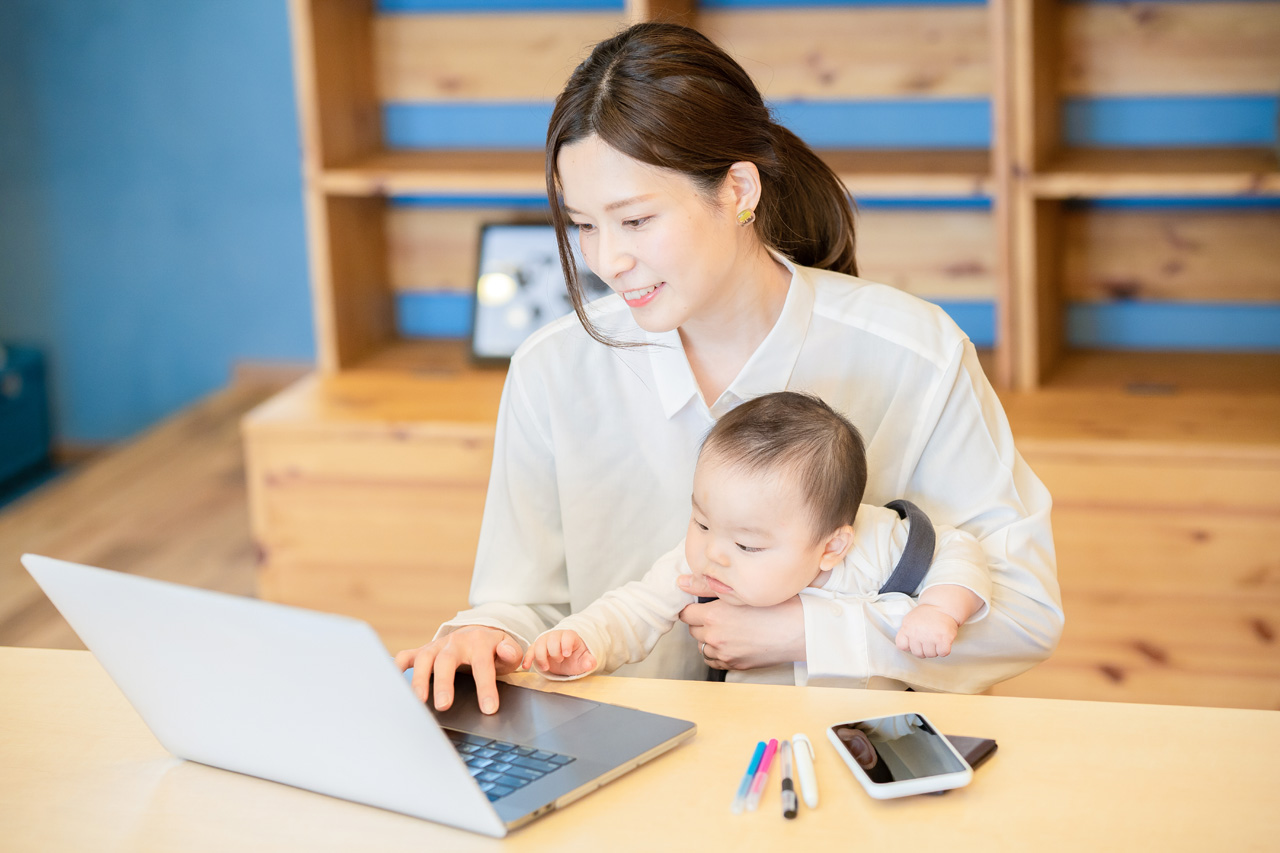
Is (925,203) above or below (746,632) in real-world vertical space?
above

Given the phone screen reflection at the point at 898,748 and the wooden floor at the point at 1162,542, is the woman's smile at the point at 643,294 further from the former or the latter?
the wooden floor at the point at 1162,542

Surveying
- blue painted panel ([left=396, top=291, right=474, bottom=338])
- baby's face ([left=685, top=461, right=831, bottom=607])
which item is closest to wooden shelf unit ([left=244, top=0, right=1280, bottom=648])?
blue painted panel ([left=396, top=291, right=474, bottom=338])

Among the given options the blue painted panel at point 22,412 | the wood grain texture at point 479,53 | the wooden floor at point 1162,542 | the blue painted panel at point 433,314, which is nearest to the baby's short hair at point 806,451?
the wooden floor at point 1162,542

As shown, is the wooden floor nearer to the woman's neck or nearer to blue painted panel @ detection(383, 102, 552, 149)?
the woman's neck

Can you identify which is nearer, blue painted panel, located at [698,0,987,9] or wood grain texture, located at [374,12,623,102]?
blue painted panel, located at [698,0,987,9]

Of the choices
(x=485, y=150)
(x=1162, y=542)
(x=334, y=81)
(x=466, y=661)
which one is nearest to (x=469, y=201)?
(x=485, y=150)

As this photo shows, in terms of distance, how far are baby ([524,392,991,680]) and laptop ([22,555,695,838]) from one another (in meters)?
0.20

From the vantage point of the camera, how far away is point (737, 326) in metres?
1.38

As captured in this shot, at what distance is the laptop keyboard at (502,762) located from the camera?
0.87 metres

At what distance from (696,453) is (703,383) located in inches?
3.1

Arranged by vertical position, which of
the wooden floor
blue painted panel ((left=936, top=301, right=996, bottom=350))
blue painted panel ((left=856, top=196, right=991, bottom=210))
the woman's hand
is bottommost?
the wooden floor

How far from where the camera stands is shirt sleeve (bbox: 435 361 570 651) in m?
1.36

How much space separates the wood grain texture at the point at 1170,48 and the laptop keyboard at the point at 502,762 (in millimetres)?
1920

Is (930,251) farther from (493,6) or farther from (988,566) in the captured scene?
(988,566)
